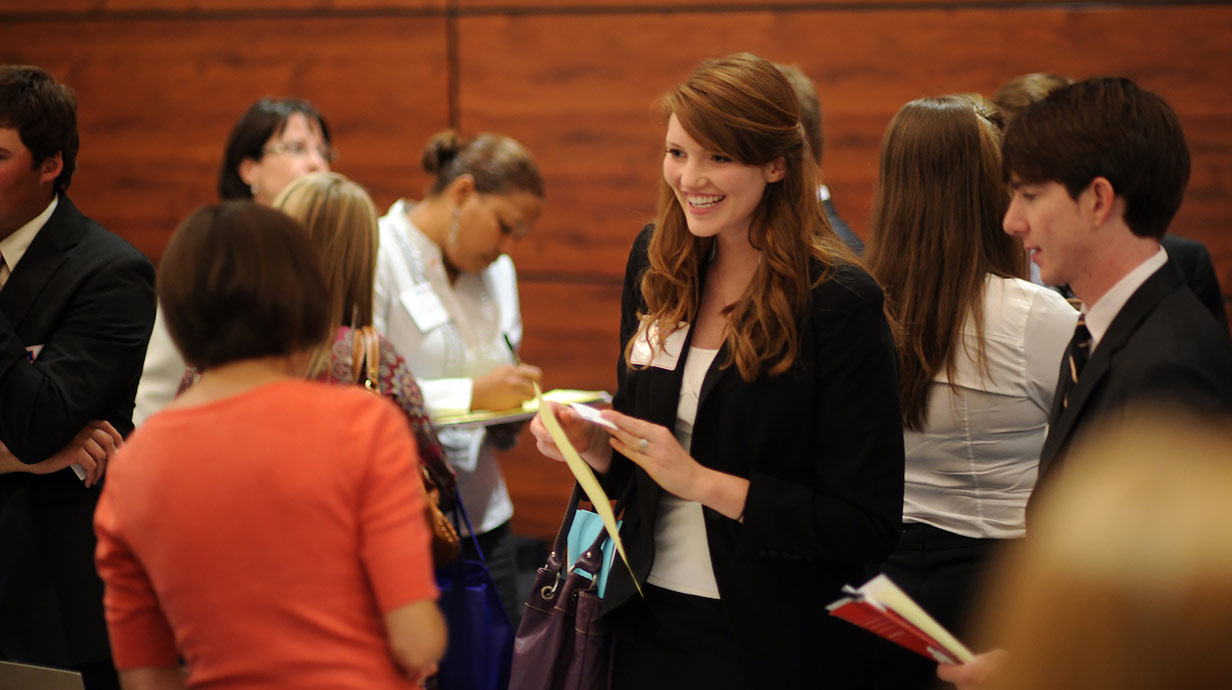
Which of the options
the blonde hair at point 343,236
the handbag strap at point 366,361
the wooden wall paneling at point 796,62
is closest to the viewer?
the handbag strap at point 366,361

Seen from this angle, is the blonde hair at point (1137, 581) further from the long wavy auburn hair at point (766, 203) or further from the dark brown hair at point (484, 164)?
the dark brown hair at point (484, 164)

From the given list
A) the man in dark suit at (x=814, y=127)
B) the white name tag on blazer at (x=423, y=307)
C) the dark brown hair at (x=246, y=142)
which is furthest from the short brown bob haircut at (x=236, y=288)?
the dark brown hair at (x=246, y=142)

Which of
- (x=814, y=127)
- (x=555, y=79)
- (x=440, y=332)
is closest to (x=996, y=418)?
(x=814, y=127)

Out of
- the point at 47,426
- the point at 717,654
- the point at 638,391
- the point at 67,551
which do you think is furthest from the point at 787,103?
the point at 67,551

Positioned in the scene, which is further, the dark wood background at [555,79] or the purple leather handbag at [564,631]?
the dark wood background at [555,79]

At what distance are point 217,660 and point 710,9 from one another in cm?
373

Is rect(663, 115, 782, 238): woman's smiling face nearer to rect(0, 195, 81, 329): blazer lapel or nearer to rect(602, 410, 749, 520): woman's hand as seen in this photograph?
rect(602, 410, 749, 520): woman's hand

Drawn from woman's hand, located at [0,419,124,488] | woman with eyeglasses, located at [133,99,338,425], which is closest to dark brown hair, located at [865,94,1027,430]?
woman's hand, located at [0,419,124,488]

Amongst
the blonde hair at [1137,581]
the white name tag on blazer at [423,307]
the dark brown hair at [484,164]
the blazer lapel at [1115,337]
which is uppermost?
the blonde hair at [1137,581]

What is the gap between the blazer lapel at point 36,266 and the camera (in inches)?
81.7

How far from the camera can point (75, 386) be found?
2.00m

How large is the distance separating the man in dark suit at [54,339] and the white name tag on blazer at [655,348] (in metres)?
1.00

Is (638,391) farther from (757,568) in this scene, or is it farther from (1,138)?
(1,138)

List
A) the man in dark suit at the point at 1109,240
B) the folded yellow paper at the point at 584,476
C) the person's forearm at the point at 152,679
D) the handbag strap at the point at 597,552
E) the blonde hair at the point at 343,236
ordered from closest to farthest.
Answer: the person's forearm at the point at 152,679 < the man in dark suit at the point at 1109,240 < the folded yellow paper at the point at 584,476 < the handbag strap at the point at 597,552 < the blonde hair at the point at 343,236
